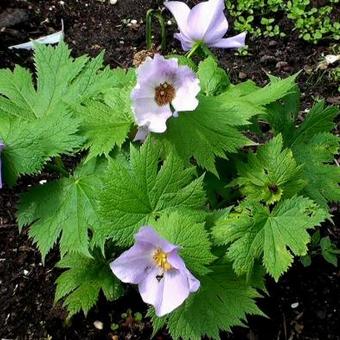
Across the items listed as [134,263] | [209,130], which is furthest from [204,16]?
[134,263]

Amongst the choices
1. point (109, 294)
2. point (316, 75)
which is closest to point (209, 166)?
point (109, 294)

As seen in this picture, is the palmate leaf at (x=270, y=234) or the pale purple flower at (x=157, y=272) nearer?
the pale purple flower at (x=157, y=272)

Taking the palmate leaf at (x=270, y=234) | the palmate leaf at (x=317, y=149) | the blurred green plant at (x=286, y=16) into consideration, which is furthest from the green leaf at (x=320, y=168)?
the blurred green plant at (x=286, y=16)

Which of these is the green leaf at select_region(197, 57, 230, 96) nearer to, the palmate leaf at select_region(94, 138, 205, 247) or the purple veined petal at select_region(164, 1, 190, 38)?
the purple veined petal at select_region(164, 1, 190, 38)

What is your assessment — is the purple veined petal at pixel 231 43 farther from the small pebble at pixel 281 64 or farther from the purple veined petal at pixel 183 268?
the small pebble at pixel 281 64

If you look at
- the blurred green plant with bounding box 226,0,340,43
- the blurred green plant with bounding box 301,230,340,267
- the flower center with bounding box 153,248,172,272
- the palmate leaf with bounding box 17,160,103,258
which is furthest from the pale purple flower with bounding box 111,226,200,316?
the blurred green plant with bounding box 226,0,340,43

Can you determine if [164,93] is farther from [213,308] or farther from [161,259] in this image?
[213,308]

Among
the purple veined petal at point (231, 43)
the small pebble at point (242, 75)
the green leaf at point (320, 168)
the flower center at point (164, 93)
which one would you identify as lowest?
the small pebble at point (242, 75)

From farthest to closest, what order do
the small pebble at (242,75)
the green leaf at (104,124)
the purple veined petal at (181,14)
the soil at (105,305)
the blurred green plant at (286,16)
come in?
1. the blurred green plant at (286,16)
2. the small pebble at (242,75)
3. the soil at (105,305)
4. the purple veined petal at (181,14)
5. the green leaf at (104,124)
